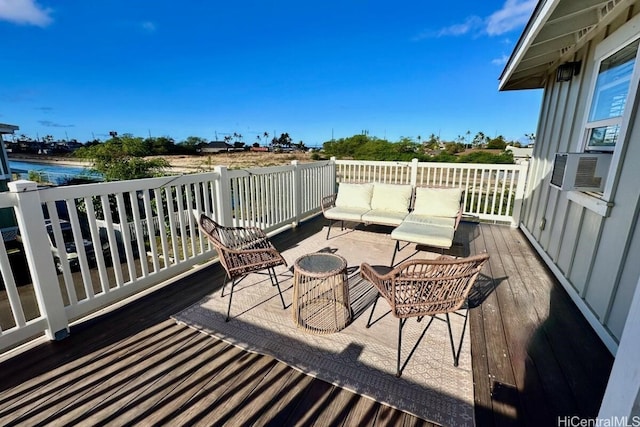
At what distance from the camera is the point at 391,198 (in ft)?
14.5

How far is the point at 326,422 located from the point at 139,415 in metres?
0.99

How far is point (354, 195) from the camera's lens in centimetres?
461

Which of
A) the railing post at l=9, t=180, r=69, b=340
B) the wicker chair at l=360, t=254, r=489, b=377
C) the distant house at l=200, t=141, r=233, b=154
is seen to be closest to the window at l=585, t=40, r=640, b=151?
the wicker chair at l=360, t=254, r=489, b=377

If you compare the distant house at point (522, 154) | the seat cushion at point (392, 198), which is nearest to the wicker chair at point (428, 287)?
the seat cushion at point (392, 198)

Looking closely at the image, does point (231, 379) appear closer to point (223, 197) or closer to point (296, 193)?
point (223, 197)

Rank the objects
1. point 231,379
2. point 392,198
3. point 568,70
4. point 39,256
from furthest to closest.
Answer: point 392,198 → point 568,70 → point 39,256 → point 231,379

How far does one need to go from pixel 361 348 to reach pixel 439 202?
2.83 metres

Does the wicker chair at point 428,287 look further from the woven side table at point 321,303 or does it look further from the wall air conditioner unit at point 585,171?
the wall air conditioner unit at point 585,171

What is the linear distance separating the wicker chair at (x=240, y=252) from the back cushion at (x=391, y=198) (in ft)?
7.47

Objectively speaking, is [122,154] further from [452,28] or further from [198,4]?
[452,28]

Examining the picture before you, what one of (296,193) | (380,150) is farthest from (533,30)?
(380,150)

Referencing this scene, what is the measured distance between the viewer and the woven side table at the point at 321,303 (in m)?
2.08

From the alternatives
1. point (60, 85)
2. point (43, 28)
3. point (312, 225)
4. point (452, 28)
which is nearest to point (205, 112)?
point (60, 85)

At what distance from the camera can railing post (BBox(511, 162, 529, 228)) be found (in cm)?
473
